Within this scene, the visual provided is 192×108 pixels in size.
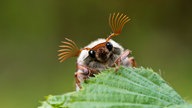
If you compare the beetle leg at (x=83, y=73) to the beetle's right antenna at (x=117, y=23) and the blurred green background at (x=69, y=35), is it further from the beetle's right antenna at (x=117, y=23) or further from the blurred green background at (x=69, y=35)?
the blurred green background at (x=69, y=35)

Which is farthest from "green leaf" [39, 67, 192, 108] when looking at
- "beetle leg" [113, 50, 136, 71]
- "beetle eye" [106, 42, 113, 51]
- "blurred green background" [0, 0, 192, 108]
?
"blurred green background" [0, 0, 192, 108]

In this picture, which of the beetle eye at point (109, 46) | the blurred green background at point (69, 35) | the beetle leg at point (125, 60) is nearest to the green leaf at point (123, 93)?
the beetle leg at point (125, 60)

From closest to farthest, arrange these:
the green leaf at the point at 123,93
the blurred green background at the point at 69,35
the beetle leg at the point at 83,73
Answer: the green leaf at the point at 123,93
the beetle leg at the point at 83,73
the blurred green background at the point at 69,35

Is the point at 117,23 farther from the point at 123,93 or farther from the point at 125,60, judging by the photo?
the point at 123,93

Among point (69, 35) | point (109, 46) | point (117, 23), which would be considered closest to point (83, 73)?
point (109, 46)

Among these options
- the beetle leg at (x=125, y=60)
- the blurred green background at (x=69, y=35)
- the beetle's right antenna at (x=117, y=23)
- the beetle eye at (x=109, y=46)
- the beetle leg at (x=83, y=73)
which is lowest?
the beetle leg at (x=83, y=73)

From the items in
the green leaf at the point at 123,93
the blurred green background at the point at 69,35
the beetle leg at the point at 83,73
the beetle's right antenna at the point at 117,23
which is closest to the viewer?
the green leaf at the point at 123,93
